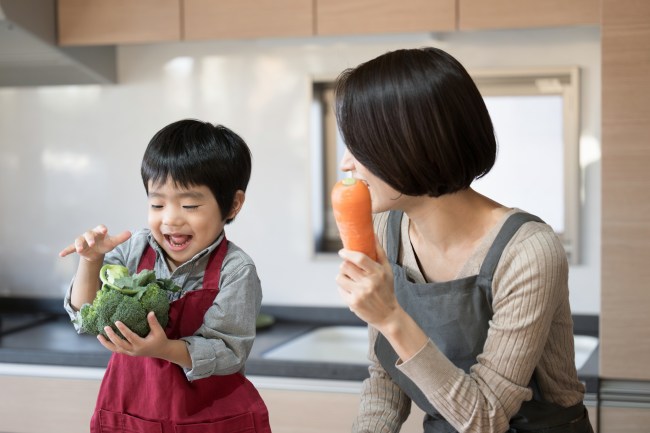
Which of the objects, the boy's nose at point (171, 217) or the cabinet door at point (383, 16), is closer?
the boy's nose at point (171, 217)

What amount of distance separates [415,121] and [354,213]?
6.6 inches

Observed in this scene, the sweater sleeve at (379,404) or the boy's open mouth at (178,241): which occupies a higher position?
the boy's open mouth at (178,241)

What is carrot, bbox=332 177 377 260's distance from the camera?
1.20 meters

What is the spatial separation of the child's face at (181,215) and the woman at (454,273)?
272 millimetres

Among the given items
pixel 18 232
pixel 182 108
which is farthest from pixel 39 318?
pixel 182 108

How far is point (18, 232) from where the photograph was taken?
Answer: 11.1 feet

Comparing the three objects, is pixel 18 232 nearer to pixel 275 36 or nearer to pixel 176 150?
pixel 275 36

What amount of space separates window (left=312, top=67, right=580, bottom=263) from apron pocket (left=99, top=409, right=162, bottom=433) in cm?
156

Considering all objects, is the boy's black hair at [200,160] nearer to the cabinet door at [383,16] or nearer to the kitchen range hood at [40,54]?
the cabinet door at [383,16]

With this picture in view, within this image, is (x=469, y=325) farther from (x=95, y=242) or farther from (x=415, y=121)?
(x=95, y=242)

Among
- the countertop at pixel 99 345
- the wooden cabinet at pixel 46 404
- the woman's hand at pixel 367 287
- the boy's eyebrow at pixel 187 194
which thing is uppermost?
the boy's eyebrow at pixel 187 194

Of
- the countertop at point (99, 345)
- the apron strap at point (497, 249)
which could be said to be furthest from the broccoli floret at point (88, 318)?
the countertop at point (99, 345)

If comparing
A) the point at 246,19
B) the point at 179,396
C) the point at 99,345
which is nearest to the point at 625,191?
the point at 246,19

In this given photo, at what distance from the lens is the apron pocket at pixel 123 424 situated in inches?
58.4
